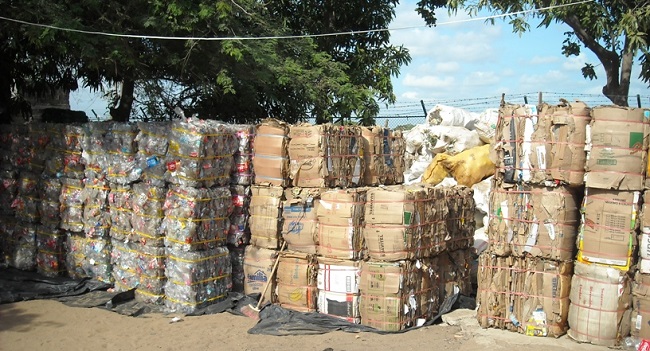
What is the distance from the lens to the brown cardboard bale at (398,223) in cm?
657

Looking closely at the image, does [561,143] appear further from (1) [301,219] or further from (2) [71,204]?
(2) [71,204]

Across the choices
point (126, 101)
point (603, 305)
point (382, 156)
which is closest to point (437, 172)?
point (382, 156)

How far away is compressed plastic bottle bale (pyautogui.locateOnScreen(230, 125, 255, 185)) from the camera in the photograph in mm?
7783

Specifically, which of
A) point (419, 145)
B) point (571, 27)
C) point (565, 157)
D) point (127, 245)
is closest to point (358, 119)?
point (419, 145)

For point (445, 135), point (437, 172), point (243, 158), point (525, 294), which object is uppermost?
point (445, 135)

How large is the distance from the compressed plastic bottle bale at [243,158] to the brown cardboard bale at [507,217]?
3.29 metres

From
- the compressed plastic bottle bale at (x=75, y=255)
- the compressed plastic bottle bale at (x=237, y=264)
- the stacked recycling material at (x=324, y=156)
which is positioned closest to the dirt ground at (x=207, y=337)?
the compressed plastic bottle bale at (x=237, y=264)

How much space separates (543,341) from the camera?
231 inches

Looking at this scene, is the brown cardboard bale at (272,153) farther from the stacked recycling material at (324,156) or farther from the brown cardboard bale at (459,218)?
the brown cardboard bale at (459,218)

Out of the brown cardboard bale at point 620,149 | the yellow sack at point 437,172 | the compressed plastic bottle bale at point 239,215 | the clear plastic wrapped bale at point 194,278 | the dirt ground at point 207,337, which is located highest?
the brown cardboard bale at point 620,149

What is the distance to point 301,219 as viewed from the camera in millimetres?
7254

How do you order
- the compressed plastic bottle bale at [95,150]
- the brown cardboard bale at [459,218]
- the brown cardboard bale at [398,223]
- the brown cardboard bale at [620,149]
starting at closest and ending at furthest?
the brown cardboard bale at [620,149]
the brown cardboard bale at [398,223]
the brown cardboard bale at [459,218]
the compressed plastic bottle bale at [95,150]

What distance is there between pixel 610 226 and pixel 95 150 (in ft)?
22.0

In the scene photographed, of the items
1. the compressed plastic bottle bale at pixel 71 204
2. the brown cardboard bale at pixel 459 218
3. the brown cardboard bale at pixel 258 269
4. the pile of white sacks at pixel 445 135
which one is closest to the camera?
the brown cardboard bale at pixel 459 218
